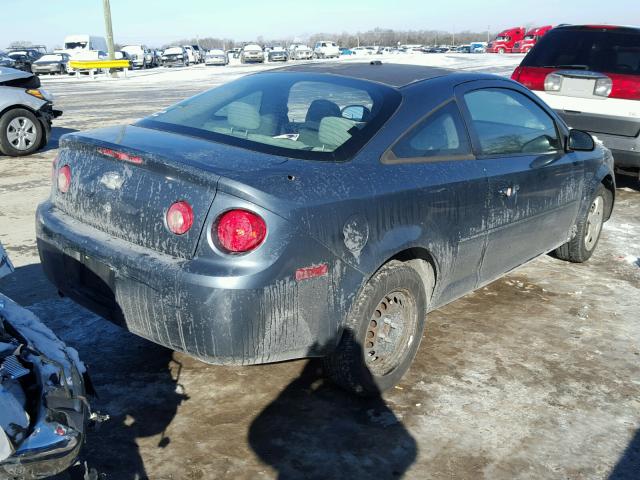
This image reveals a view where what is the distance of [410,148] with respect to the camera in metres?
3.42

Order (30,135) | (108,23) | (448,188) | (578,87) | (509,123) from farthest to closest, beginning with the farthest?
(108,23) → (30,135) → (578,87) → (509,123) → (448,188)

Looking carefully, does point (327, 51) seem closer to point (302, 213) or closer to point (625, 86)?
point (625, 86)

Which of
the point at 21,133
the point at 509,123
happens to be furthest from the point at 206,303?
the point at 21,133

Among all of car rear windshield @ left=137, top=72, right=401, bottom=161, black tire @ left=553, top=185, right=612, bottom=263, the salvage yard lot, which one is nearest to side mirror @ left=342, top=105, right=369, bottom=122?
car rear windshield @ left=137, top=72, right=401, bottom=161

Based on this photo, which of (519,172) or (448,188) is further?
(519,172)

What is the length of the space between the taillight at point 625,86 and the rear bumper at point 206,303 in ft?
18.2

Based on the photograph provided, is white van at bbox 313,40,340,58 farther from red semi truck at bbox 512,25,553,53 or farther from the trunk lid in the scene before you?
the trunk lid

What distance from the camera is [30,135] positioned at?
390 inches

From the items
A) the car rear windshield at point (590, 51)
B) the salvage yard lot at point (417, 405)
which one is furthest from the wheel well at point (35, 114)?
the car rear windshield at point (590, 51)

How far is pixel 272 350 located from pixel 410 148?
1.26 meters

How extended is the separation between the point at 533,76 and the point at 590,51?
0.67 meters

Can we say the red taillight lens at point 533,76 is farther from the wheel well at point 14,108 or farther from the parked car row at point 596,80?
the wheel well at point 14,108

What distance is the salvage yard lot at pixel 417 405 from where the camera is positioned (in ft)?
9.54

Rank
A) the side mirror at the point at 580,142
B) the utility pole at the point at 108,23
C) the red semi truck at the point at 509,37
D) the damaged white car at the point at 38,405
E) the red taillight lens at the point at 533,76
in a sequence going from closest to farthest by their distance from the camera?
the damaged white car at the point at 38,405
the side mirror at the point at 580,142
the red taillight lens at the point at 533,76
the utility pole at the point at 108,23
the red semi truck at the point at 509,37
